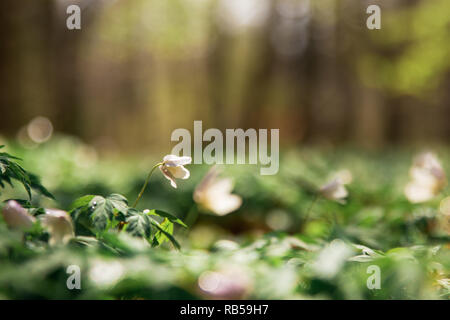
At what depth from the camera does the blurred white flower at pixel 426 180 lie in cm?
187

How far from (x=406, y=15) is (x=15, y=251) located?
7925 mm

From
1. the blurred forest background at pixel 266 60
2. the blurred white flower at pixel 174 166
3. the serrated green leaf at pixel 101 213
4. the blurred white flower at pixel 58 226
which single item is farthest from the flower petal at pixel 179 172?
the blurred forest background at pixel 266 60

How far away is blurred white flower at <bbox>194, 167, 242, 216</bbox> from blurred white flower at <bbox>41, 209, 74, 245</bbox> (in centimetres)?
57

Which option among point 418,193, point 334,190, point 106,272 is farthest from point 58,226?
point 418,193

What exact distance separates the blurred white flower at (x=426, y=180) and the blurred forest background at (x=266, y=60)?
4593mm

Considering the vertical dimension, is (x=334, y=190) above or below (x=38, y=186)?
below

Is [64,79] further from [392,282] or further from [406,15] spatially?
[392,282]

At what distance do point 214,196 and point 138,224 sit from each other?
0.51 metres

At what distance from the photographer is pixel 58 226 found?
3.50 ft

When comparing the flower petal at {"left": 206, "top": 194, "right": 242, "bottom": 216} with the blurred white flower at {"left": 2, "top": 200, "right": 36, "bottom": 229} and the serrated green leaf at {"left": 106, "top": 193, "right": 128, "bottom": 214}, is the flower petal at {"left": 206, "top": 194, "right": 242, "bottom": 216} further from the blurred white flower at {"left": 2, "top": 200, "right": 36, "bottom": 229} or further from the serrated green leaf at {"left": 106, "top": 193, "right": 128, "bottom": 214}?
the blurred white flower at {"left": 2, "top": 200, "right": 36, "bottom": 229}

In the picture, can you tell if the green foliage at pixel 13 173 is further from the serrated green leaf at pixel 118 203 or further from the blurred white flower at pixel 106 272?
the blurred white flower at pixel 106 272

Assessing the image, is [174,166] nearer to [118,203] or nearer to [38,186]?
[118,203]

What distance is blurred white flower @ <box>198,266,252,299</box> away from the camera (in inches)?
36.9
